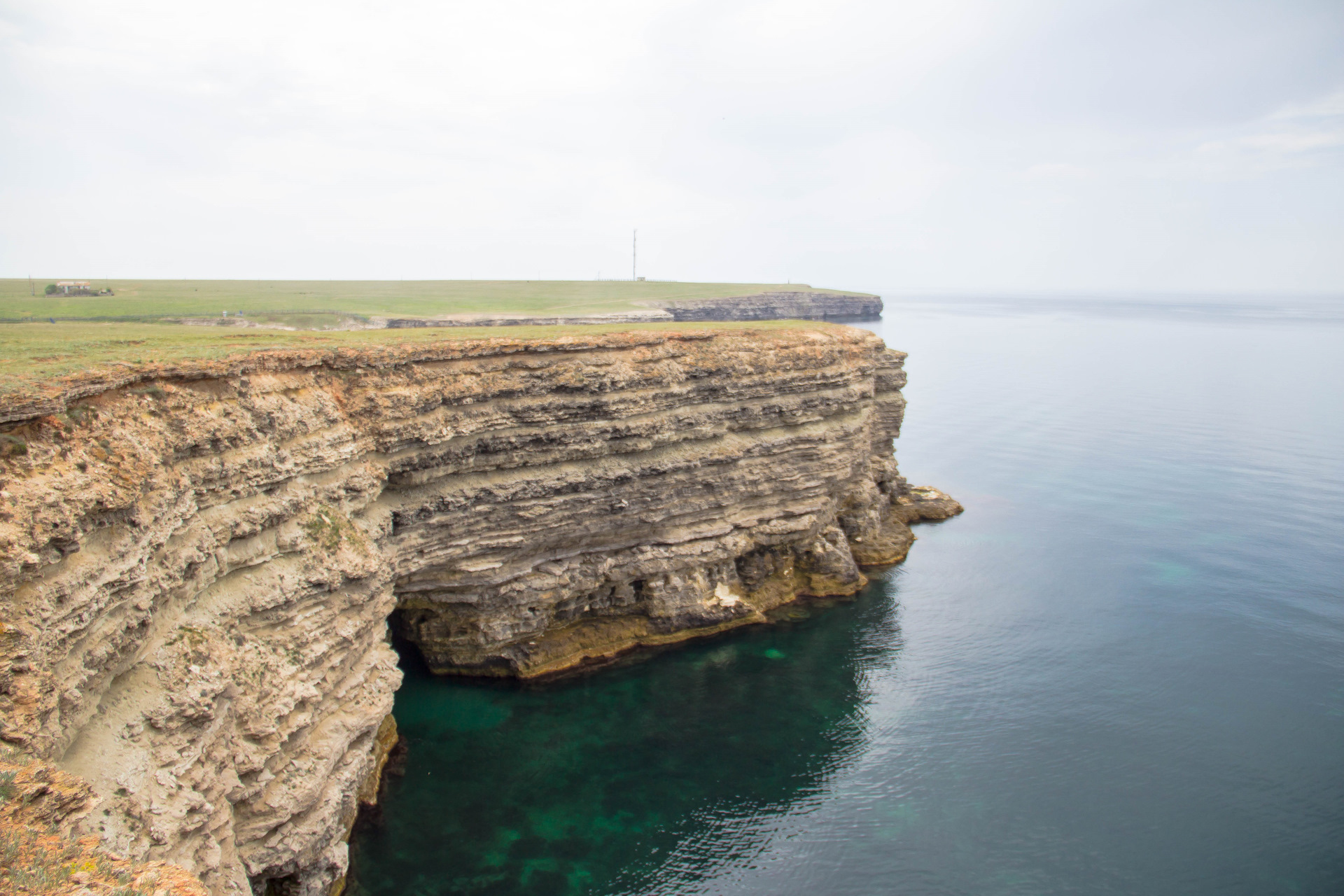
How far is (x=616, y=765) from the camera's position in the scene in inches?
1104

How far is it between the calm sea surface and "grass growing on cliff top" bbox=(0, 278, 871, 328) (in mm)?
39694

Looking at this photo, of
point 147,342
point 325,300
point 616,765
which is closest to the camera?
point 147,342

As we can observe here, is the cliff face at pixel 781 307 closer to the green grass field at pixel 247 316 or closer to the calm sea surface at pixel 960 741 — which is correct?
the green grass field at pixel 247 316

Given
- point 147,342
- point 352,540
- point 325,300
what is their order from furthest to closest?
point 325,300, point 352,540, point 147,342

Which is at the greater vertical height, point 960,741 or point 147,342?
point 147,342

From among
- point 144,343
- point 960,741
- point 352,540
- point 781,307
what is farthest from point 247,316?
point 781,307

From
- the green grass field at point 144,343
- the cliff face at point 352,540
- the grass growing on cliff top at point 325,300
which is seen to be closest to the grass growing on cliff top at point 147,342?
the green grass field at point 144,343

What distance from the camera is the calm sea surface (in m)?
23.5

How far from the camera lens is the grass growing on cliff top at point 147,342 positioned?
16.7 metres

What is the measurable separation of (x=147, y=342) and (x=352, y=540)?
886 centimetres

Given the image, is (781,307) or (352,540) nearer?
(352,540)

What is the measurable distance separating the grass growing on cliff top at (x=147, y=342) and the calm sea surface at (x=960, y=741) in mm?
15365

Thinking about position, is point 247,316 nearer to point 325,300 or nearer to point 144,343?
point 325,300

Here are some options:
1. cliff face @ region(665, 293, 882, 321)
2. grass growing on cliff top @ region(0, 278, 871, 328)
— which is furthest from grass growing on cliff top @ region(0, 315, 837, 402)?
cliff face @ region(665, 293, 882, 321)
